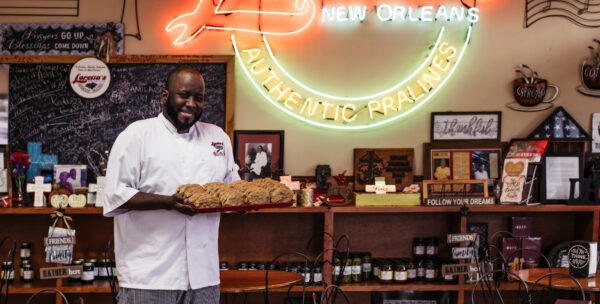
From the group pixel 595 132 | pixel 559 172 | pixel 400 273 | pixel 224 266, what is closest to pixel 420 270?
pixel 400 273

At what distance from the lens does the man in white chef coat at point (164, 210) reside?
97.8 inches

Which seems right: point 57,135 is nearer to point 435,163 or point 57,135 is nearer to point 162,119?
point 162,119

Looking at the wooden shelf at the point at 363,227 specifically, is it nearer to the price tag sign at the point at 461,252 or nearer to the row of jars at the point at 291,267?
the row of jars at the point at 291,267

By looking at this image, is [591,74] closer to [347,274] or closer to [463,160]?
[463,160]

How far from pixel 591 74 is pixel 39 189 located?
427cm

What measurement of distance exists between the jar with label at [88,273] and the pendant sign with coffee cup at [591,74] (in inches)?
157

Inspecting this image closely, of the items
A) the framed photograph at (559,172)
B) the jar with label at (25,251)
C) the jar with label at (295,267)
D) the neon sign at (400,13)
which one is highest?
the neon sign at (400,13)

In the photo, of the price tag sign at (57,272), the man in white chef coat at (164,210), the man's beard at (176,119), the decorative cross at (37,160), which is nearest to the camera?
the man in white chef coat at (164,210)

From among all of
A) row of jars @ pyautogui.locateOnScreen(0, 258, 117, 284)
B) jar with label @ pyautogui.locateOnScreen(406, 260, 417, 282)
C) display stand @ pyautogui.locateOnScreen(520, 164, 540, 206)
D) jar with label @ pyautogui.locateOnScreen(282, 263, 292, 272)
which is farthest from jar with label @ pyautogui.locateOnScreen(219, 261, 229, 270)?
display stand @ pyautogui.locateOnScreen(520, 164, 540, 206)

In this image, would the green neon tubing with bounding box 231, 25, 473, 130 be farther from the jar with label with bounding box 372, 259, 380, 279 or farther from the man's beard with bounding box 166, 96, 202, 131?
the man's beard with bounding box 166, 96, 202, 131

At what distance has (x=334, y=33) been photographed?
4363 millimetres

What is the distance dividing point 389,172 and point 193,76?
2.18 metres

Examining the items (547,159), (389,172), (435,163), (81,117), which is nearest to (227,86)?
(81,117)

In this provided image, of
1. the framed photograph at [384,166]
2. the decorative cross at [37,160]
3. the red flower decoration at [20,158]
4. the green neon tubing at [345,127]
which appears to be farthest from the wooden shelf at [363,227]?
the green neon tubing at [345,127]
